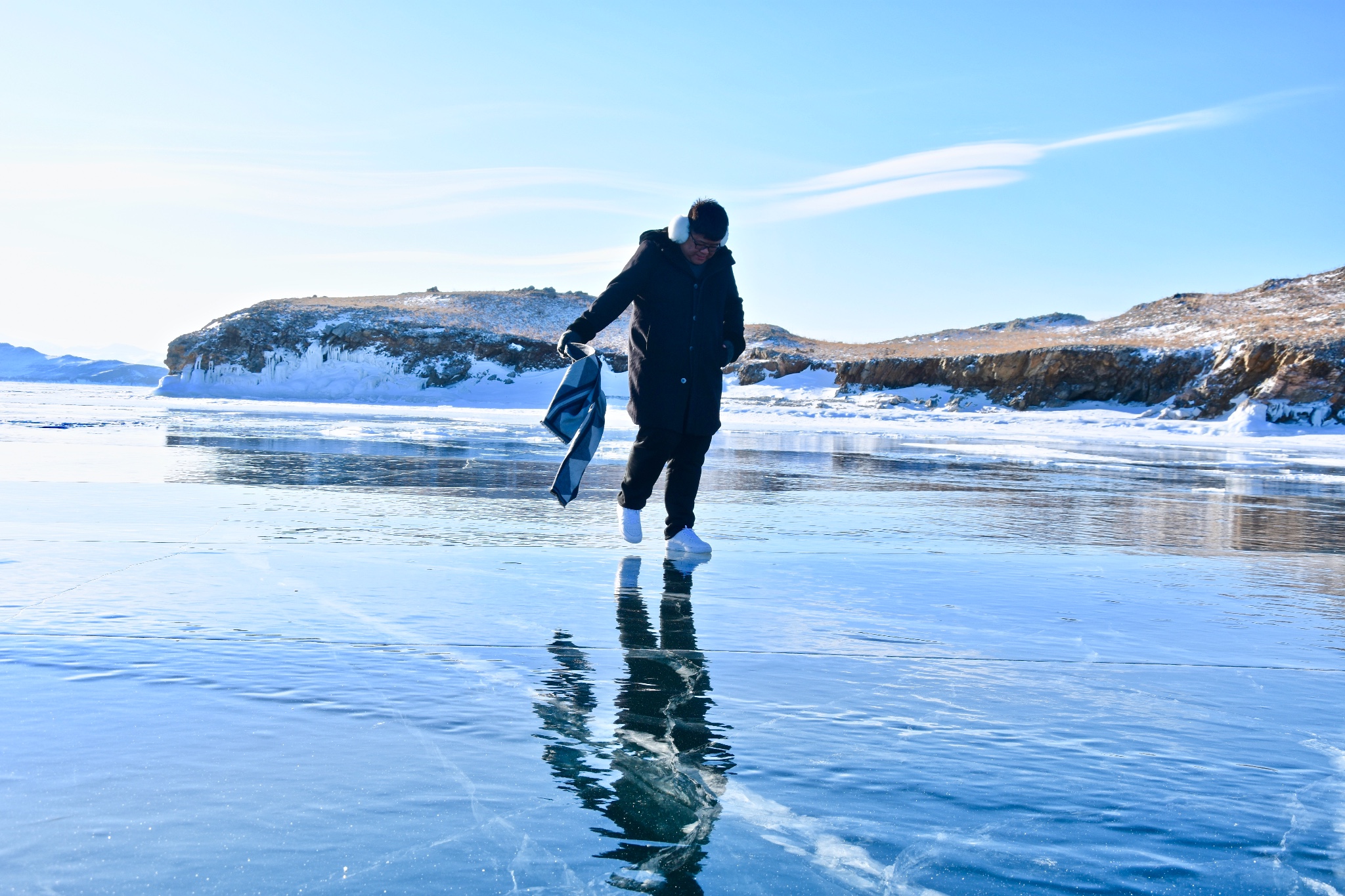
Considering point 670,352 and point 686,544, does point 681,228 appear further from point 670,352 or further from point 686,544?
point 686,544

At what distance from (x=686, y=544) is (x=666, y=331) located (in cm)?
92

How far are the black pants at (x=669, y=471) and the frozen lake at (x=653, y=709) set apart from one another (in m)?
0.19

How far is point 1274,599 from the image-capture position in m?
3.21

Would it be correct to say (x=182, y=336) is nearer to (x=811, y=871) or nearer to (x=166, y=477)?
(x=166, y=477)

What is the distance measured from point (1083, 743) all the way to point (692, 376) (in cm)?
266

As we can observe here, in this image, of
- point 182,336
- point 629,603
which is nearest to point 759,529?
point 629,603

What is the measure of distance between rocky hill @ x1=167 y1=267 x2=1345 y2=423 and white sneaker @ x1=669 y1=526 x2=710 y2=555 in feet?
81.9

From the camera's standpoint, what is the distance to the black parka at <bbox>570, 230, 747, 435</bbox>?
4160 mm

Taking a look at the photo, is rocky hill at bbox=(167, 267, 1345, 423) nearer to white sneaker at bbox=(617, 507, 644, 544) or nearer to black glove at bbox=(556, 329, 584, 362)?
black glove at bbox=(556, 329, 584, 362)

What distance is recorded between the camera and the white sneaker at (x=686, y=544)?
3.88 metres

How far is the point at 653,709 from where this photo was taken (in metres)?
1.88

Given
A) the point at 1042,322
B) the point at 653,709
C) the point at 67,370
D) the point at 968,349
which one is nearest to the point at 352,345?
the point at 968,349

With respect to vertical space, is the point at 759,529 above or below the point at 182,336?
below

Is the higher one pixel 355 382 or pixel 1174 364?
pixel 1174 364
